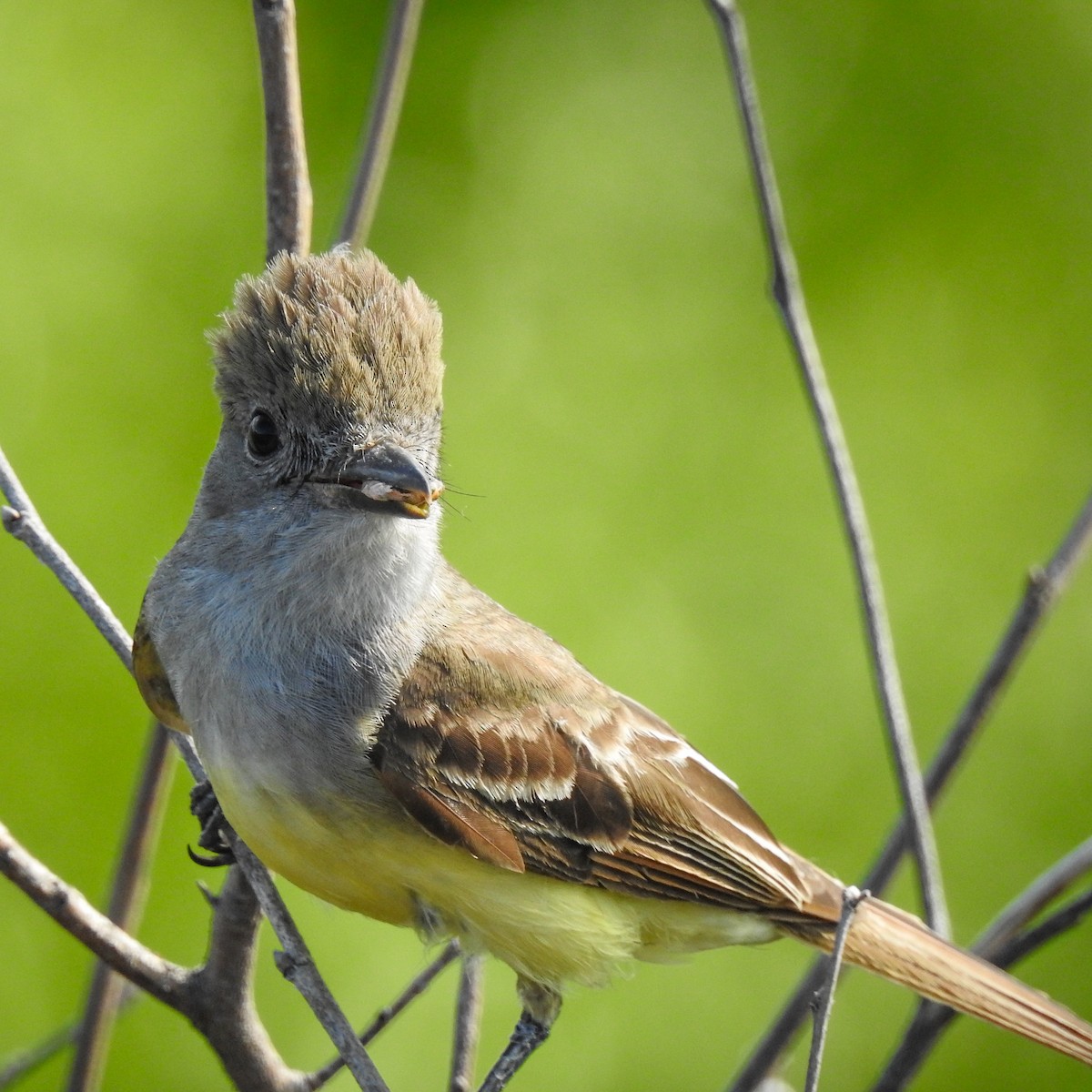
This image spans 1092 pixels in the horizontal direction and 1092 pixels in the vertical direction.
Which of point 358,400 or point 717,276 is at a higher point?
point 717,276

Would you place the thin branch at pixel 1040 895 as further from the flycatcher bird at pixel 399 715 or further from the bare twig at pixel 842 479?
the flycatcher bird at pixel 399 715

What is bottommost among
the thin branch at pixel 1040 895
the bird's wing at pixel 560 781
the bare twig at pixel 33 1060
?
the bare twig at pixel 33 1060

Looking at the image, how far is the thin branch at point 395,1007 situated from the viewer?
270cm

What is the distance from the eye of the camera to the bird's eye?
9.52ft

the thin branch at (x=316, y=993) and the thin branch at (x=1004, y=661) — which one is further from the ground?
the thin branch at (x=1004, y=661)

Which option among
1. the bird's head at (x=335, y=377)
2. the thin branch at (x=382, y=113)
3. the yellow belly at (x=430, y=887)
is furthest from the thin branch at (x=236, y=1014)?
the thin branch at (x=382, y=113)

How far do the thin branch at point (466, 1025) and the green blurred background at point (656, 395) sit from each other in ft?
4.77

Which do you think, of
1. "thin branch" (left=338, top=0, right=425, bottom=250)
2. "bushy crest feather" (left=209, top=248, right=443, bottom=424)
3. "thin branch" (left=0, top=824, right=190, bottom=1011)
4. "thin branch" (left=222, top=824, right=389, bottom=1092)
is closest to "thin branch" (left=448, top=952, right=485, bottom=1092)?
"thin branch" (left=222, top=824, right=389, bottom=1092)

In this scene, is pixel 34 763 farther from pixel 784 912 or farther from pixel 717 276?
pixel 717 276

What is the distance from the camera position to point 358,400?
280 cm

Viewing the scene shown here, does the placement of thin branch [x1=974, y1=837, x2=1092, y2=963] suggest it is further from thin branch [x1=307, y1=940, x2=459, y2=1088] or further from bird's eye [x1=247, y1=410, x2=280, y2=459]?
bird's eye [x1=247, y1=410, x2=280, y2=459]

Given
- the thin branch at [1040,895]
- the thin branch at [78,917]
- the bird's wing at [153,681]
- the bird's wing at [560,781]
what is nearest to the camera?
the thin branch at [78,917]

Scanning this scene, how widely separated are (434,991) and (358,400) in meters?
2.28

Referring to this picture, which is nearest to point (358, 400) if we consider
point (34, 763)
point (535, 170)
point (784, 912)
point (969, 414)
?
point (784, 912)
